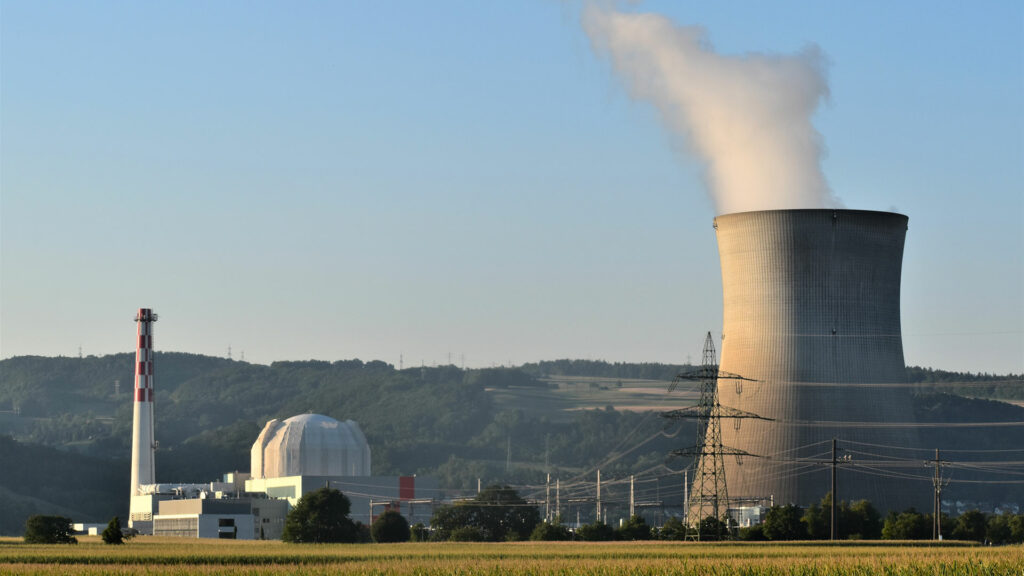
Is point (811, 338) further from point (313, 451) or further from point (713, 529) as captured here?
point (313, 451)

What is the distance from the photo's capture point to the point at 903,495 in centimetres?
7006

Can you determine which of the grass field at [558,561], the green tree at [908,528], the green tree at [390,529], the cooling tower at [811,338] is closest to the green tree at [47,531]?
the grass field at [558,561]

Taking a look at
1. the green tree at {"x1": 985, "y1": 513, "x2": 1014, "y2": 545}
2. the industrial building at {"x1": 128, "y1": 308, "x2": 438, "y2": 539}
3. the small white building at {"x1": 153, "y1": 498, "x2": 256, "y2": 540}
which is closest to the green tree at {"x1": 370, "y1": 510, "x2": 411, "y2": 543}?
the industrial building at {"x1": 128, "y1": 308, "x2": 438, "y2": 539}

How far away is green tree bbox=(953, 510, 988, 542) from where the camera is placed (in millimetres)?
67125

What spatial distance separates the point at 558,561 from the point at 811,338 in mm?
28859

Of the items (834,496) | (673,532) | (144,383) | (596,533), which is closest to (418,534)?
(596,533)

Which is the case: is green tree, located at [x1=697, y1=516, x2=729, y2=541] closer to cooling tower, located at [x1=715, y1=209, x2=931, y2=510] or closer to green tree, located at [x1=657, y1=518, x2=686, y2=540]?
green tree, located at [x1=657, y1=518, x2=686, y2=540]

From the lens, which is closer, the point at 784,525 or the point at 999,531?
the point at 784,525

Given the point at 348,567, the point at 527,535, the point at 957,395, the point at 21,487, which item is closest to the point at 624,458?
the point at 957,395

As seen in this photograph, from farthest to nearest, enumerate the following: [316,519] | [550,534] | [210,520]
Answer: [210,520] < [550,534] < [316,519]

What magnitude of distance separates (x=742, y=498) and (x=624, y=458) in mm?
121822

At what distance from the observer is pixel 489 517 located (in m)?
79.8

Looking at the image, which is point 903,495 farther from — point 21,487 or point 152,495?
point 21,487

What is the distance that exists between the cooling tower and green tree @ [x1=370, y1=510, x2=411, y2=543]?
1625cm
